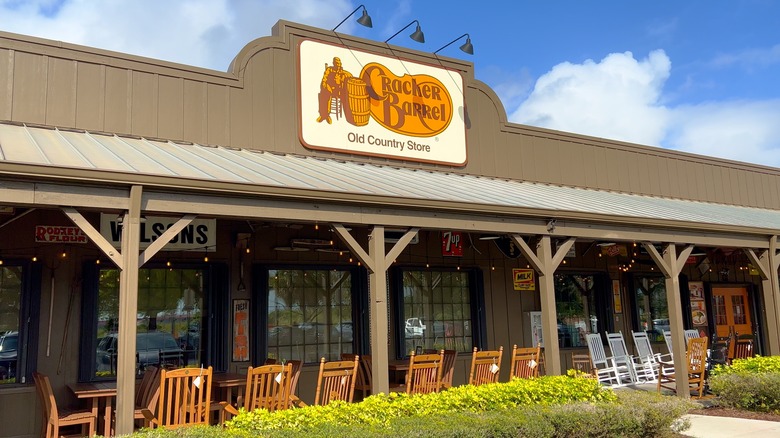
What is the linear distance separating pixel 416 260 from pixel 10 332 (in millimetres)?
5837

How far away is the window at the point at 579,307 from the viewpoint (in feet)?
42.2

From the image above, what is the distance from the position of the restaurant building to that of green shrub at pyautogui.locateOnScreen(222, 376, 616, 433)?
0.62m

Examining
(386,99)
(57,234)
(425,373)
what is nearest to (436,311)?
(425,373)

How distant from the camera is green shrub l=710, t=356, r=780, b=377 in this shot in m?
9.67

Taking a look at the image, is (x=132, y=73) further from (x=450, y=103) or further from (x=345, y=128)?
(x=450, y=103)

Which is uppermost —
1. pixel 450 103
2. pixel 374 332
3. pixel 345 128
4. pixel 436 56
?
pixel 436 56

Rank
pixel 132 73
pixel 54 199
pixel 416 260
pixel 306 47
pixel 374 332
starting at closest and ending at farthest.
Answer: pixel 54 199
pixel 374 332
pixel 132 73
pixel 306 47
pixel 416 260

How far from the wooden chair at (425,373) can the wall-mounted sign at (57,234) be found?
4.31 meters

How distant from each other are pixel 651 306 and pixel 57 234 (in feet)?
36.9

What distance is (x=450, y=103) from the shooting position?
38.6ft

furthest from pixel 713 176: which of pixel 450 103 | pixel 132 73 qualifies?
pixel 132 73

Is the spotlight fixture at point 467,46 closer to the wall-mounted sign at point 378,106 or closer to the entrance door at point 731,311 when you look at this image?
the wall-mounted sign at point 378,106

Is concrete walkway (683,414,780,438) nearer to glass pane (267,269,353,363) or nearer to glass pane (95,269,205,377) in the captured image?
glass pane (267,269,353,363)

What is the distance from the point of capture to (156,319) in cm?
882
